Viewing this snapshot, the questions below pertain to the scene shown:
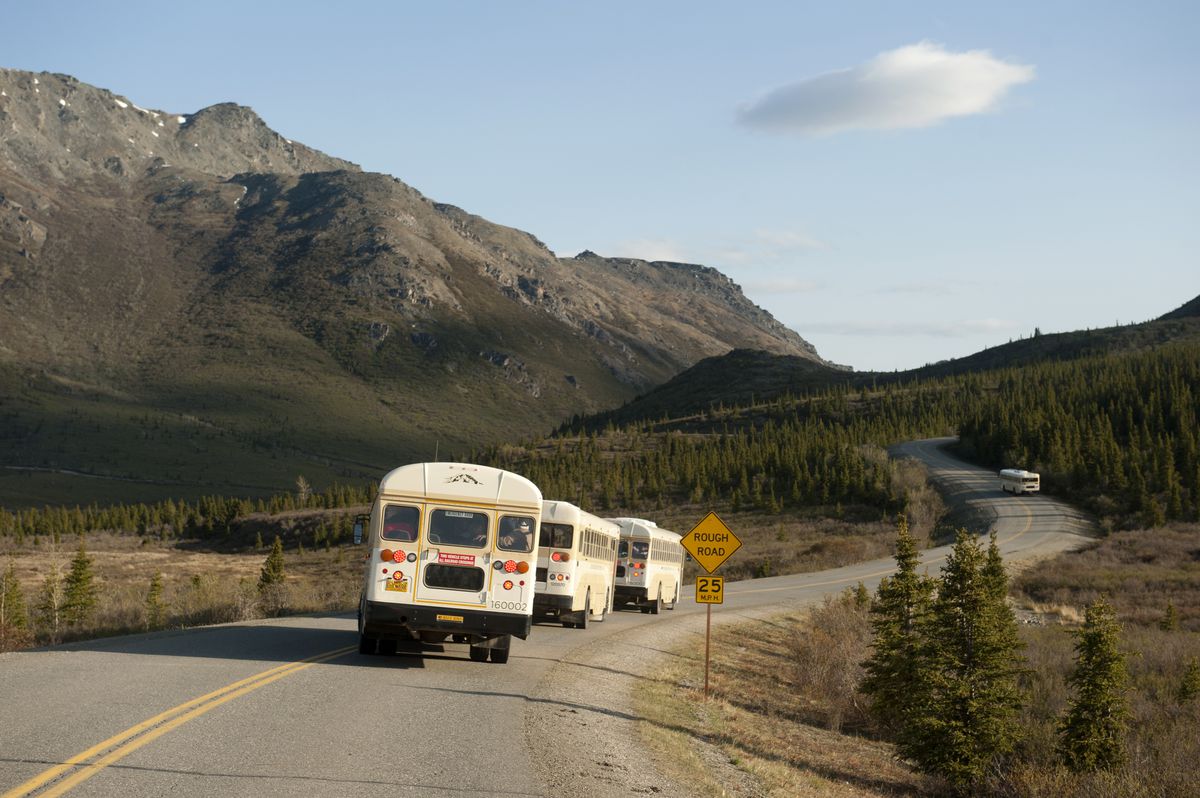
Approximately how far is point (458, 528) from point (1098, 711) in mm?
11078

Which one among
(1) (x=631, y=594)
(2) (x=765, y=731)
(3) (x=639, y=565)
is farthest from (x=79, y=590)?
(2) (x=765, y=731)

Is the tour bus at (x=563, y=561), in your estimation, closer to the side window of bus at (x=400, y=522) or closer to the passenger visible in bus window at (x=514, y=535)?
the passenger visible in bus window at (x=514, y=535)

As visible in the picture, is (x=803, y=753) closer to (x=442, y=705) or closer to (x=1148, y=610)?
(x=442, y=705)

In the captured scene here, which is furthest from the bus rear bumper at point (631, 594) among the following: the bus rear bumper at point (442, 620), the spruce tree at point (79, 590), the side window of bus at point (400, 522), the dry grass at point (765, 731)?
the spruce tree at point (79, 590)

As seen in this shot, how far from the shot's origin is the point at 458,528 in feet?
57.3

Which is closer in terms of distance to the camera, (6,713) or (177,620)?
(6,713)

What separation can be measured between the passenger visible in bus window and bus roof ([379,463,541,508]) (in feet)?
1.02

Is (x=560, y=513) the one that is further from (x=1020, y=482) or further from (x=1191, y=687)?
(x=1020, y=482)

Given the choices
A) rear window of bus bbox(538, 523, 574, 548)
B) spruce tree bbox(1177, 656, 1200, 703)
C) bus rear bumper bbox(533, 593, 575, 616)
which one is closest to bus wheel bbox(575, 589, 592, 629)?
bus rear bumper bbox(533, 593, 575, 616)

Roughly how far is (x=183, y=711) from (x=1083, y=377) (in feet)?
489

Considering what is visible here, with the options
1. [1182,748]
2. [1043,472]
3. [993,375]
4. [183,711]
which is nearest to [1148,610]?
[1182,748]

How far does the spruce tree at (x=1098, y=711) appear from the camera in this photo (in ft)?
58.4

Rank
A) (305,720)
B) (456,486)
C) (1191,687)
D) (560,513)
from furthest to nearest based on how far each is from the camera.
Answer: (560,513) < (1191,687) < (456,486) < (305,720)

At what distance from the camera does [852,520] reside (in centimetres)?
9300
